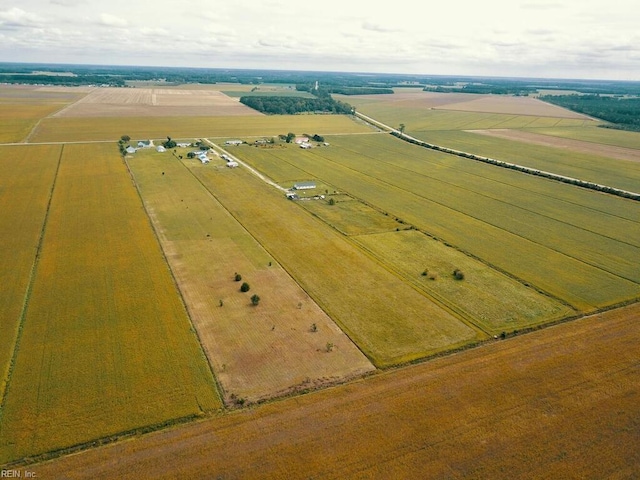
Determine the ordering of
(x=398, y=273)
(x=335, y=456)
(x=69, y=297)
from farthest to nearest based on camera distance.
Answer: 1. (x=398, y=273)
2. (x=69, y=297)
3. (x=335, y=456)

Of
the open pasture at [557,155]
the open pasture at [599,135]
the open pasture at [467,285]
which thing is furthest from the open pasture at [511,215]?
the open pasture at [599,135]

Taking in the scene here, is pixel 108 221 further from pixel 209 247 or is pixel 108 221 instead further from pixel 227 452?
pixel 227 452

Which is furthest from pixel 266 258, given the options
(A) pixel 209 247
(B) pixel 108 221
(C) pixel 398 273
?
(B) pixel 108 221

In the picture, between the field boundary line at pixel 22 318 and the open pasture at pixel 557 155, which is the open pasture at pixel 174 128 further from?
the field boundary line at pixel 22 318

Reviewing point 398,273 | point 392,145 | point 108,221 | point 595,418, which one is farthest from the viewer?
point 392,145

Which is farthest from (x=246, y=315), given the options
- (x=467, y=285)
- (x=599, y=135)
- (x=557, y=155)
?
(x=599, y=135)
